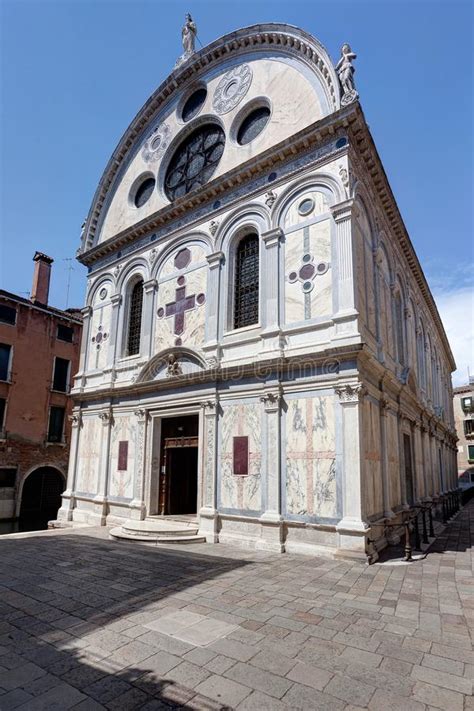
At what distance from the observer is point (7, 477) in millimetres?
21844

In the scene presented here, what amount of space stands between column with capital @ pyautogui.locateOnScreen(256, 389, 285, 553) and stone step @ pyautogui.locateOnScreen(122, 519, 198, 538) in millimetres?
2262

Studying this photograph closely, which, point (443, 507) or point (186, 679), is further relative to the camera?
point (443, 507)

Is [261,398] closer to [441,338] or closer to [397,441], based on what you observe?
[397,441]

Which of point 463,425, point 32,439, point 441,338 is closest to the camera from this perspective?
point 32,439

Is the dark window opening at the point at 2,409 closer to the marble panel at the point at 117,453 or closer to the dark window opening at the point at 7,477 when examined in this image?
the dark window opening at the point at 7,477

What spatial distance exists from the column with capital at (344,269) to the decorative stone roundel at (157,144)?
8.79 m

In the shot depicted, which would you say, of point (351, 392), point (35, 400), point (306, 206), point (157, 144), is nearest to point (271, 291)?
point (306, 206)

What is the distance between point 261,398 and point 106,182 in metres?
12.7

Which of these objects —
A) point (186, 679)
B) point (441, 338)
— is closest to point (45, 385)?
point (186, 679)

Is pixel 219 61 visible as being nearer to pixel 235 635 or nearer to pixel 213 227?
pixel 213 227

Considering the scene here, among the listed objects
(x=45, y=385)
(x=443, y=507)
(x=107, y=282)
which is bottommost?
(x=443, y=507)

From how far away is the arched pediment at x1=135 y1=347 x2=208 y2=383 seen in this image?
12863mm

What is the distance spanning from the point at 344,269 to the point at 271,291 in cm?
204

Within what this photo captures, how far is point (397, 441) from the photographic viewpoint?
43.2 feet
